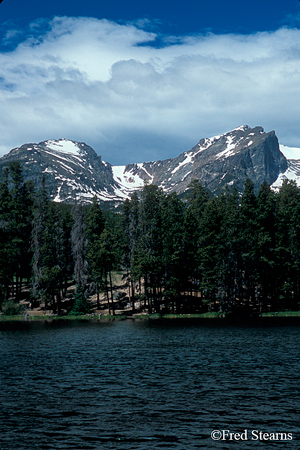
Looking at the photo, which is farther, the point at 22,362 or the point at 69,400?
the point at 22,362

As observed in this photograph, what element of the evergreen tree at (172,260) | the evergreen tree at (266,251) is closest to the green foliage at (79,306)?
the evergreen tree at (172,260)

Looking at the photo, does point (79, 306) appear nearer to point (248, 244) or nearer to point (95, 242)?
point (95, 242)

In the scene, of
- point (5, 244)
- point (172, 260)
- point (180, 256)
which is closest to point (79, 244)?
point (5, 244)

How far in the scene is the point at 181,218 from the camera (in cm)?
9881

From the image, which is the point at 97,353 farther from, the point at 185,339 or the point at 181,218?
the point at 181,218

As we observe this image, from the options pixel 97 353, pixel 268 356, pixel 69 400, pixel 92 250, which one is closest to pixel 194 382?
pixel 69 400

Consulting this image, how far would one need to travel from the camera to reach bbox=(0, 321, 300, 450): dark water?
17.4 m

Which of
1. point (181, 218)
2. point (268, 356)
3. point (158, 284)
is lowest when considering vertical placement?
point (268, 356)

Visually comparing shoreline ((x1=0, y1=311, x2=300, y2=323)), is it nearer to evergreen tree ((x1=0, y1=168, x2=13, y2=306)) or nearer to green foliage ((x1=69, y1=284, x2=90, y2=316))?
green foliage ((x1=69, y1=284, x2=90, y2=316))

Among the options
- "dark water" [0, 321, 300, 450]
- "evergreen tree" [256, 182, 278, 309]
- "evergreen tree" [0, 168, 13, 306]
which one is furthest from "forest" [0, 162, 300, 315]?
"dark water" [0, 321, 300, 450]

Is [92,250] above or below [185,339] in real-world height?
above

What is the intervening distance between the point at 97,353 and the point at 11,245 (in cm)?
6356

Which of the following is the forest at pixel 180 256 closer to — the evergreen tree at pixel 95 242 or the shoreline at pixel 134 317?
the evergreen tree at pixel 95 242

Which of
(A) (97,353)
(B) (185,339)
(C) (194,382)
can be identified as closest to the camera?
(C) (194,382)
